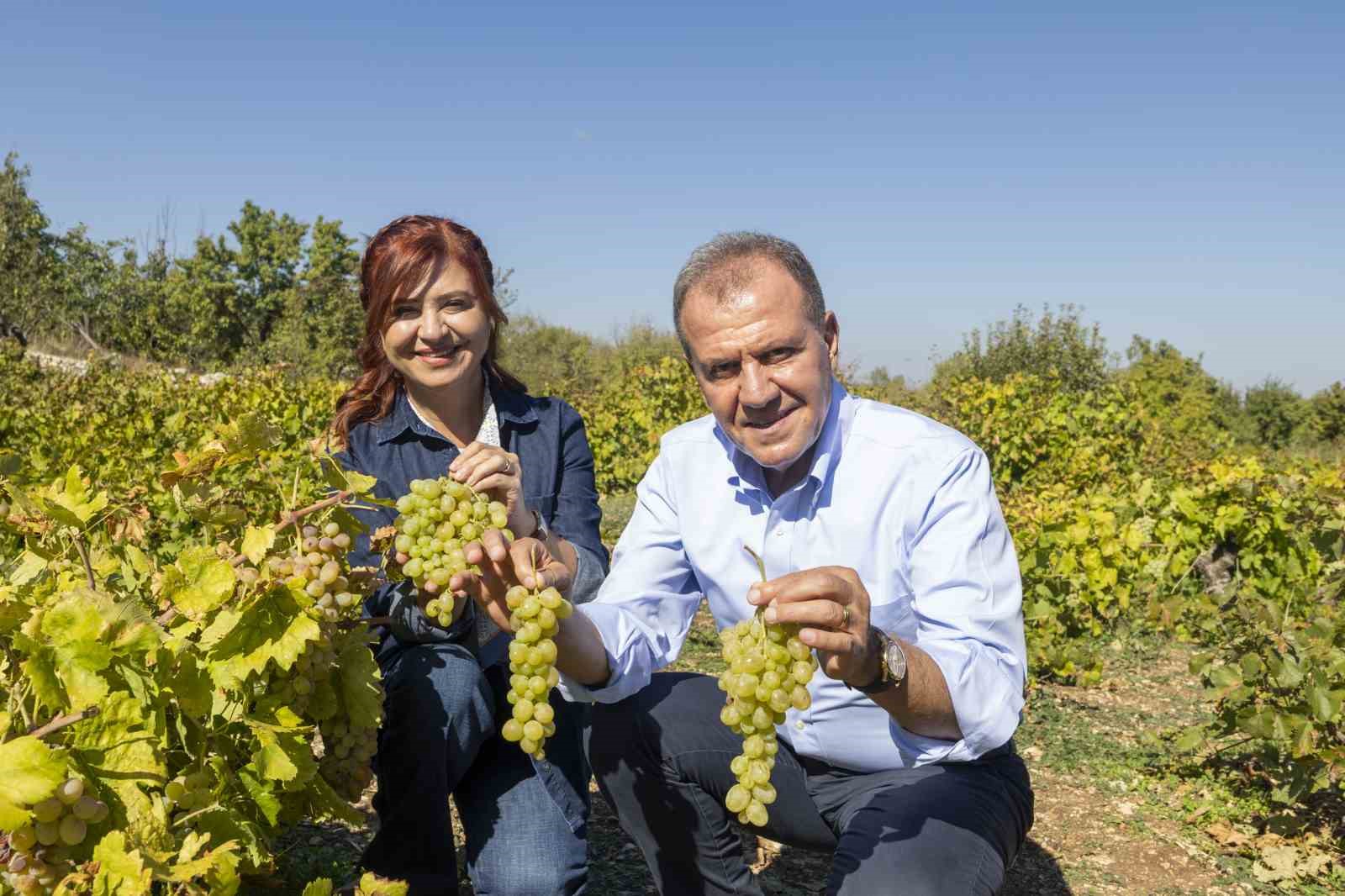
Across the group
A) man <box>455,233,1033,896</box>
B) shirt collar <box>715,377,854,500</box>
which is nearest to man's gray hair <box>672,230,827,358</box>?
man <box>455,233,1033,896</box>

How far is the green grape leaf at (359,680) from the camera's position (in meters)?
1.90

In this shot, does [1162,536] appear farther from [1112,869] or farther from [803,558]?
[803,558]

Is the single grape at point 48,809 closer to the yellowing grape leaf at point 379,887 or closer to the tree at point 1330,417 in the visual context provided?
the yellowing grape leaf at point 379,887

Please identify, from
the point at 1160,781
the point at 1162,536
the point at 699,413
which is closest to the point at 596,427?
the point at 699,413

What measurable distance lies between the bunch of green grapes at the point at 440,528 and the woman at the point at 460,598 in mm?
159

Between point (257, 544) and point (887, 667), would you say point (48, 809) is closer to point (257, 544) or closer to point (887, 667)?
point (257, 544)

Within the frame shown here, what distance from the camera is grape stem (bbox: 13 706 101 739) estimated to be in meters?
1.23

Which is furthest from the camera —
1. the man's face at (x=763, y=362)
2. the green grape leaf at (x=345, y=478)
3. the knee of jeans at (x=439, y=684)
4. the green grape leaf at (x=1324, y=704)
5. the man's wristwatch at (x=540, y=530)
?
the green grape leaf at (x=1324, y=704)

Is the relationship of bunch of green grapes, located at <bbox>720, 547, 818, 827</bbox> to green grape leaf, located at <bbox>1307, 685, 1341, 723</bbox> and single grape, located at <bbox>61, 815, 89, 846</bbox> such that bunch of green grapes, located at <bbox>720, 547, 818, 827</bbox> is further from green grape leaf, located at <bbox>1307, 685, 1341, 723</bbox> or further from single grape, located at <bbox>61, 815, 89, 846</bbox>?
green grape leaf, located at <bbox>1307, 685, 1341, 723</bbox>

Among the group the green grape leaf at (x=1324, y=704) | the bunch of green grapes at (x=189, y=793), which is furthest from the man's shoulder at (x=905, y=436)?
the green grape leaf at (x=1324, y=704)

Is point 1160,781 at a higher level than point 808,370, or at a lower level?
lower

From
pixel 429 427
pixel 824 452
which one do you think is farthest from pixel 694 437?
pixel 429 427

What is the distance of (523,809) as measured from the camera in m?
2.45

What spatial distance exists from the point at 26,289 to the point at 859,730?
2934 cm
